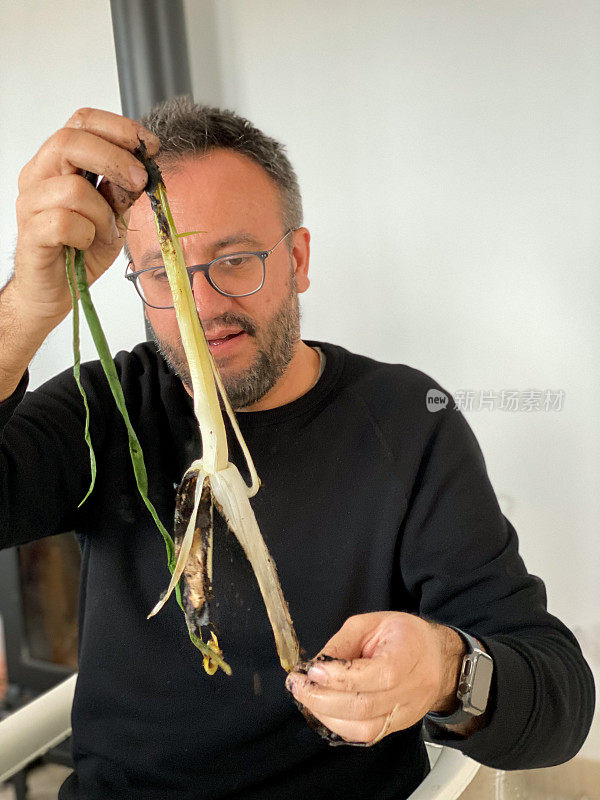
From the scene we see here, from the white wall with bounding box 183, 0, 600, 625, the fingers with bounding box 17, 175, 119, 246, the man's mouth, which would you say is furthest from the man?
the white wall with bounding box 183, 0, 600, 625

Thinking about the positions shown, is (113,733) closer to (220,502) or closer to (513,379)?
(220,502)

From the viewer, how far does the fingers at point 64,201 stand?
2.24 feet

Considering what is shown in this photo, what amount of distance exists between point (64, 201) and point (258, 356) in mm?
411

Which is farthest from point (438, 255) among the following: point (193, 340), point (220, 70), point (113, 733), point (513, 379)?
point (113, 733)

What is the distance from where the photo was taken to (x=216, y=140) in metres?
1.04

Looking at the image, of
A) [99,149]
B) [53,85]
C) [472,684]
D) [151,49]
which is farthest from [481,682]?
[53,85]

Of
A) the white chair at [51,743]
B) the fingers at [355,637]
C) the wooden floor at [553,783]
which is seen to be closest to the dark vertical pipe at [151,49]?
the white chair at [51,743]

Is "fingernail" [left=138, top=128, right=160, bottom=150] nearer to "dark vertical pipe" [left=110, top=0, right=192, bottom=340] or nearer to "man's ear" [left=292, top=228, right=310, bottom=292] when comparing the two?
"man's ear" [left=292, top=228, right=310, bottom=292]

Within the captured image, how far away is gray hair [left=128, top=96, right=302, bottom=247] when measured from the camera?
1.02 metres

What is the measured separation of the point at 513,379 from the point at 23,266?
1.00 metres

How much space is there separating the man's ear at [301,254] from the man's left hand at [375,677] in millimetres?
648

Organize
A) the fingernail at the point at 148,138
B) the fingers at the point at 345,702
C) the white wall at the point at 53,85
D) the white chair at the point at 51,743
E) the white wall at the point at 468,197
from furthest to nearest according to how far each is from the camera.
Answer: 1. the white wall at the point at 53,85
2. the white wall at the point at 468,197
3. the white chair at the point at 51,743
4. the fingernail at the point at 148,138
5. the fingers at the point at 345,702

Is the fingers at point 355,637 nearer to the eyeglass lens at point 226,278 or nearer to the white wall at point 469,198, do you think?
the eyeglass lens at point 226,278

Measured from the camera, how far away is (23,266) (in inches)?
28.8
